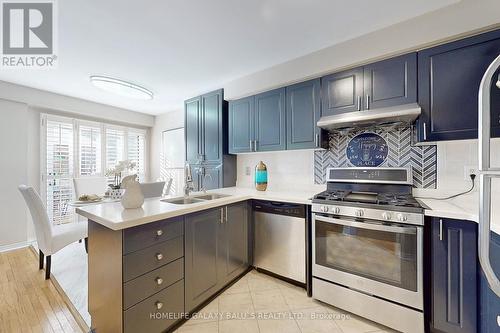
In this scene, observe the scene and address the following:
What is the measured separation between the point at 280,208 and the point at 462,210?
1.30 metres

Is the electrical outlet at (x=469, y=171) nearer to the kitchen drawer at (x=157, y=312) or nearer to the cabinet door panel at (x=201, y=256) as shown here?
the cabinet door panel at (x=201, y=256)

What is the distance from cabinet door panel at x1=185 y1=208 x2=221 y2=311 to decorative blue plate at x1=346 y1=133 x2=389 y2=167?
1.51m

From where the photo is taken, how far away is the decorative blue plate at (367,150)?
2029 millimetres

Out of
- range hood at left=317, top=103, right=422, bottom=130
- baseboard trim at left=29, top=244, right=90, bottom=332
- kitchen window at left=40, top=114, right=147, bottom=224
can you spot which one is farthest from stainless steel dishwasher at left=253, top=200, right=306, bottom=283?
kitchen window at left=40, top=114, right=147, bottom=224

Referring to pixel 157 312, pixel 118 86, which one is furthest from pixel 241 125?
pixel 157 312

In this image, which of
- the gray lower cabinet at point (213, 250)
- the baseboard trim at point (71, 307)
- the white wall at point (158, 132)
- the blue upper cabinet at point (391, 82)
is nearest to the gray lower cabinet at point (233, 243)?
the gray lower cabinet at point (213, 250)

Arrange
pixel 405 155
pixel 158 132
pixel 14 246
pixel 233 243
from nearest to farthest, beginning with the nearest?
1. pixel 405 155
2. pixel 233 243
3. pixel 14 246
4. pixel 158 132

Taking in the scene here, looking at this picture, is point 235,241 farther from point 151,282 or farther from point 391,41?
point 391,41

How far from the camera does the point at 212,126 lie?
3.00 metres

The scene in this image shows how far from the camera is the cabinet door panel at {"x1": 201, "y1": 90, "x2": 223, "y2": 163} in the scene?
9.55 feet

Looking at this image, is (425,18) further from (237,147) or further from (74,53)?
(74,53)

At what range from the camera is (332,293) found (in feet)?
5.57

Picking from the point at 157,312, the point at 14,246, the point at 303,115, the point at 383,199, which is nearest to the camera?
the point at 157,312

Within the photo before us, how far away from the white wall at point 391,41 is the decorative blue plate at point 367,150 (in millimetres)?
729
